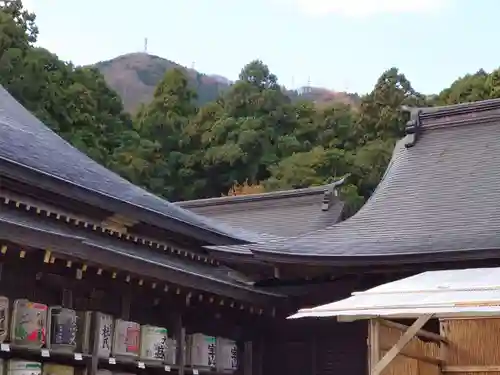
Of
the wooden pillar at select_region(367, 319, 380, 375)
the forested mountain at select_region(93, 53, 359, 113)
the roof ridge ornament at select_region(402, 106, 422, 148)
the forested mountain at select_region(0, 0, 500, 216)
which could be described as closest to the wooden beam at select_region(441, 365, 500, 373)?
the wooden pillar at select_region(367, 319, 380, 375)

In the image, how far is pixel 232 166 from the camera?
95.0 ft

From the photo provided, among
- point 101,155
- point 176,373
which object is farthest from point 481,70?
point 176,373

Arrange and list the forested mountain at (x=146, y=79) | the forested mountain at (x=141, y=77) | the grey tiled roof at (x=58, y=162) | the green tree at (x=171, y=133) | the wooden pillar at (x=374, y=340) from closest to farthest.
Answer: the wooden pillar at (x=374, y=340) → the grey tiled roof at (x=58, y=162) → the green tree at (x=171, y=133) → the forested mountain at (x=146, y=79) → the forested mountain at (x=141, y=77)

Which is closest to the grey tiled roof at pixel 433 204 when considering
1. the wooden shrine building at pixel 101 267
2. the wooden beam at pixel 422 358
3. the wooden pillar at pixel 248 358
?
the wooden shrine building at pixel 101 267

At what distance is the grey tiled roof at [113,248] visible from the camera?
612cm

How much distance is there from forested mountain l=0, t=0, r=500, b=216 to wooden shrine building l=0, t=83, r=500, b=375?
47.2 ft

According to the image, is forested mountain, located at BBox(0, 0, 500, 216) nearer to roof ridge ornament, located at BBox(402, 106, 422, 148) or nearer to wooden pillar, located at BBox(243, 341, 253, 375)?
roof ridge ornament, located at BBox(402, 106, 422, 148)

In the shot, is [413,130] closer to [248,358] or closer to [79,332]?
[248,358]

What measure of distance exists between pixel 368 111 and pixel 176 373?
21825 mm

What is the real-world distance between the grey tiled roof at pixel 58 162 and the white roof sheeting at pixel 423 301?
400cm

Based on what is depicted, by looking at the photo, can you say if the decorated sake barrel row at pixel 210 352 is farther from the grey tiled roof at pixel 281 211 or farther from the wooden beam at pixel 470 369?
Result: the grey tiled roof at pixel 281 211

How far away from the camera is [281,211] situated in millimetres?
16406

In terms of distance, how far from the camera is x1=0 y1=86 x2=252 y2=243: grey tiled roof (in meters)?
8.02

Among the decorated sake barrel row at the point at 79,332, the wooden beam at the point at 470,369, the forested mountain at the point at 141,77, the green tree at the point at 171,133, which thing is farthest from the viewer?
the forested mountain at the point at 141,77
